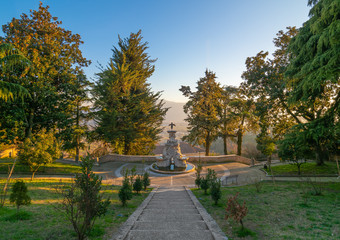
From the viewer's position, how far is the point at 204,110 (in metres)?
28.3

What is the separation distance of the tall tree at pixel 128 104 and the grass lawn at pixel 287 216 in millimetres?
16832

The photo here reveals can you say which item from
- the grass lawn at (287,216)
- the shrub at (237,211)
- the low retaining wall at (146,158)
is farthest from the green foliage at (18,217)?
the low retaining wall at (146,158)

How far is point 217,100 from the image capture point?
97.2 ft

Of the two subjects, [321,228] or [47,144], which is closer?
[321,228]

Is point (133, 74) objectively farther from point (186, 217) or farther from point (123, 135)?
point (186, 217)

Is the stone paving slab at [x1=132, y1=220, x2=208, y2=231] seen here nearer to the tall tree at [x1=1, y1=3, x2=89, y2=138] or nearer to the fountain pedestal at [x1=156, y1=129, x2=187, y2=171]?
the fountain pedestal at [x1=156, y1=129, x2=187, y2=171]

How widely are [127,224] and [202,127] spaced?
23489 millimetres

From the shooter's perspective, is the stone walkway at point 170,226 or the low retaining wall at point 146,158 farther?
the low retaining wall at point 146,158

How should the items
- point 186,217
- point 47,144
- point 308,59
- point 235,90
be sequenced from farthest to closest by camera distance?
point 235,90 → point 47,144 → point 308,59 → point 186,217

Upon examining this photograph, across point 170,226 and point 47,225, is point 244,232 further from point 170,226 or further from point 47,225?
point 47,225

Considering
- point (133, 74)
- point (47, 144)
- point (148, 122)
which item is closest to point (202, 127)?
point (148, 122)

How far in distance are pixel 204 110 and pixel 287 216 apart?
22664 mm

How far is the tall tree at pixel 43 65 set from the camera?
17.6m

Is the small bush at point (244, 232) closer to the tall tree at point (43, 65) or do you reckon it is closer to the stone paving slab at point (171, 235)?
the stone paving slab at point (171, 235)
